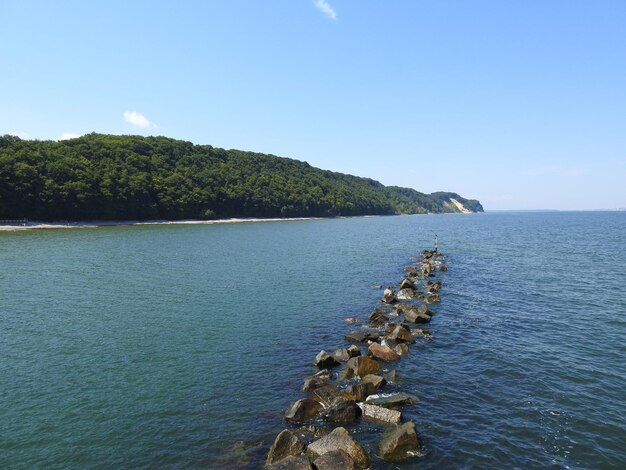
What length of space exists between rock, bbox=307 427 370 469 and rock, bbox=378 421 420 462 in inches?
35.4

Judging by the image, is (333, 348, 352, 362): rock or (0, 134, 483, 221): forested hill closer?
(333, 348, 352, 362): rock

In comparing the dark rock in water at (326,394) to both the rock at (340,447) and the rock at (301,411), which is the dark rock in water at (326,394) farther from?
the rock at (340,447)

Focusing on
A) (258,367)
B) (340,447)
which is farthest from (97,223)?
(340,447)

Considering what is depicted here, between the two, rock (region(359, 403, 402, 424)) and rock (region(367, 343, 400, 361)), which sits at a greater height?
rock (region(367, 343, 400, 361))

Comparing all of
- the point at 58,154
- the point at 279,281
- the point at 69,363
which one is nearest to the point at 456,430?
the point at 69,363

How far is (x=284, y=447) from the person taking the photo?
15.0 m

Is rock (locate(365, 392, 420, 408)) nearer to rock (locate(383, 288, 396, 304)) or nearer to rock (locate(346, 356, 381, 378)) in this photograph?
rock (locate(346, 356, 381, 378))

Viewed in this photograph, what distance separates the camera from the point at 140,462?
1480 cm

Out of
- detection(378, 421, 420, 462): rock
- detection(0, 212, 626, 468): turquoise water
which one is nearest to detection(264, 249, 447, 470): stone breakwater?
detection(378, 421, 420, 462): rock

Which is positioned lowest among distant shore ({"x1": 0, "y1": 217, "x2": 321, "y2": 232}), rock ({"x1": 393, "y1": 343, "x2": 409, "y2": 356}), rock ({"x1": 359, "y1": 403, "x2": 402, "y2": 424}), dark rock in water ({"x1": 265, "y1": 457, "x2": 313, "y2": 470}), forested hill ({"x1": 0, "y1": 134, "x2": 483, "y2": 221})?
rock ({"x1": 359, "y1": 403, "x2": 402, "y2": 424})

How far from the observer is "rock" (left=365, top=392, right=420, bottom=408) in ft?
62.0

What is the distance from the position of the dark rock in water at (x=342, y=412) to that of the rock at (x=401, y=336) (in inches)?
419

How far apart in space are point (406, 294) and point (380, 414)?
2595cm

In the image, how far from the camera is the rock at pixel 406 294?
1662 inches
